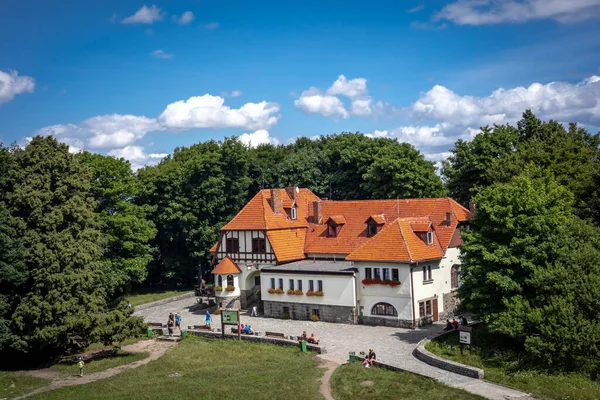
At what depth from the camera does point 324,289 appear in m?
43.6

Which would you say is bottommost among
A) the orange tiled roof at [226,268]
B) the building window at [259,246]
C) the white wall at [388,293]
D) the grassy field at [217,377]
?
the grassy field at [217,377]

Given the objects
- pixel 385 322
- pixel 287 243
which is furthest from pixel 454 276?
pixel 287 243

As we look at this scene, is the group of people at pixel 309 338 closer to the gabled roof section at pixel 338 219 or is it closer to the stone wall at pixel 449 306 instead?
the stone wall at pixel 449 306

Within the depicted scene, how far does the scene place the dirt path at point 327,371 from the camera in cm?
2768

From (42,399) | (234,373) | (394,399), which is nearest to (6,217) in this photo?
(42,399)

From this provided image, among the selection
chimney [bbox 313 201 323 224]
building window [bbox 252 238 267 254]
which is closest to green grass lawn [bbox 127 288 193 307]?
building window [bbox 252 238 267 254]

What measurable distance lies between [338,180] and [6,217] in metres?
37.6

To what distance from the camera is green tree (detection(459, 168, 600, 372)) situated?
2906 centimetres

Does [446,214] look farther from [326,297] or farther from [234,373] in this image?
[234,373]

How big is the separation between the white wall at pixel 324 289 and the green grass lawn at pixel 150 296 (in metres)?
14.5

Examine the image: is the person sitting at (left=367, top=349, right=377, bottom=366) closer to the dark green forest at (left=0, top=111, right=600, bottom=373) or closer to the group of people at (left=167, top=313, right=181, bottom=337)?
the dark green forest at (left=0, top=111, right=600, bottom=373)

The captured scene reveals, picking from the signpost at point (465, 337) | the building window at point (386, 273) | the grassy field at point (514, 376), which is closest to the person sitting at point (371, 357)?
the grassy field at point (514, 376)

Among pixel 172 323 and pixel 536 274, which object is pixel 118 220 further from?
pixel 536 274

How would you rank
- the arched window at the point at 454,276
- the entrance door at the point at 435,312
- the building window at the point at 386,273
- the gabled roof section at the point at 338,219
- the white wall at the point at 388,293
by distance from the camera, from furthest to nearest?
the gabled roof section at the point at 338,219, the arched window at the point at 454,276, the entrance door at the point at 435,312, the building window at the point at 386,273, the white wall at the point at 388,293
